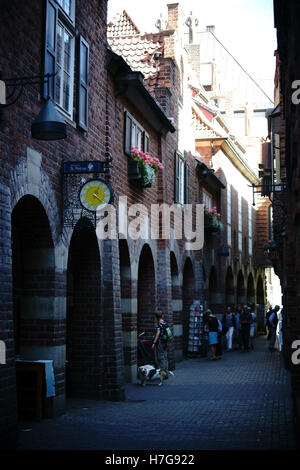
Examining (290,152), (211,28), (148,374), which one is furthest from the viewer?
(211,28)

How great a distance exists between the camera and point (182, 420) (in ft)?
33.0

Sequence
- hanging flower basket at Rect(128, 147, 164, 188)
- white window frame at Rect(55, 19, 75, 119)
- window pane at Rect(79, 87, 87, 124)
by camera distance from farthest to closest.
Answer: hanging flower basket at Rect(128, 147, 164, 188) < window pane at Rect(79, 87, 87, 124) < white window frame at Rect(55, 19, 75, 119)

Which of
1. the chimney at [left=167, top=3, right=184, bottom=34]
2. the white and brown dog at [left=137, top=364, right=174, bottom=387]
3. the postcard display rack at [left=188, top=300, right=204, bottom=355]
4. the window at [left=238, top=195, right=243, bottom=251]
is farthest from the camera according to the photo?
the window at [left=238, top=195, right=243, bottom=251]

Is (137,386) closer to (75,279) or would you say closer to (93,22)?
(75,279)

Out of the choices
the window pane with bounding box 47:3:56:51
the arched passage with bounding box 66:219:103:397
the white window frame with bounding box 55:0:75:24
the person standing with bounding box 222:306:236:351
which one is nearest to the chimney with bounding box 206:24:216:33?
the person standing with bounding box 222:306:236:351

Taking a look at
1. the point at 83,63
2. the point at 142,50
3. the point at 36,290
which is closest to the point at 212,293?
the point at 142,50

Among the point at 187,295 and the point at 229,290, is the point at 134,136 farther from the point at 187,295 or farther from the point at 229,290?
the point at 229,290

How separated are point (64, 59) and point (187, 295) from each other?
13304 millimetres

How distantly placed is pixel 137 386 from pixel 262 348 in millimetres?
14162

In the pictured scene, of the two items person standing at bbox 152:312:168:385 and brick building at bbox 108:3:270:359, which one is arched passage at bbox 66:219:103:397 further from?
brick building at bbox 108:3:270:359

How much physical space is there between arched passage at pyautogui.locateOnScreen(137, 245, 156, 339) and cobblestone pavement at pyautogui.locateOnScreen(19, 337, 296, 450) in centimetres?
168

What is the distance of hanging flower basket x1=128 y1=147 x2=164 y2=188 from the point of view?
48.7 ft

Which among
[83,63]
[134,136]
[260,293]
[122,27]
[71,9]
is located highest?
[122,27]

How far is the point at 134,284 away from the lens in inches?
603
